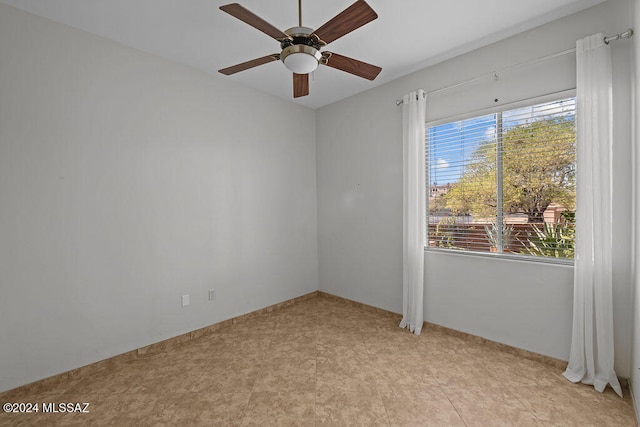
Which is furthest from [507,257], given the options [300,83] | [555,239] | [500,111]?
[300,83]

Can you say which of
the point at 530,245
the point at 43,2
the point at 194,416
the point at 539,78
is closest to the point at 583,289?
the point at 530,245

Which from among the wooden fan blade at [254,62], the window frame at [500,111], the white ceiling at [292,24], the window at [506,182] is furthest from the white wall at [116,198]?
the window at [506,182]

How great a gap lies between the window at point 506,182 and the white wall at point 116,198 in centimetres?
202

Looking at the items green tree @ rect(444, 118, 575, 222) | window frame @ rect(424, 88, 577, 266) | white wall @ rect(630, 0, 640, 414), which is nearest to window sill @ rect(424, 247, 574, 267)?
window frame @ rect(424, 88, 577, 266)

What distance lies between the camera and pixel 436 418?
1.83 metres

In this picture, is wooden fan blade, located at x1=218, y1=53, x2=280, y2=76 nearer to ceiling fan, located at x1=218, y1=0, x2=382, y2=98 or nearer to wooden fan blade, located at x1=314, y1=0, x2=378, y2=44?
ceiling fan, located at x1=218, y1=0, x2=382, y2=98

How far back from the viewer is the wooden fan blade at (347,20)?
4.93 feet

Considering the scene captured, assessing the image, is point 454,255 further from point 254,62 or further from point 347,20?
point 254,62

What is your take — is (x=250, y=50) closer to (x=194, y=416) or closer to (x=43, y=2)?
(x=43, y=2)

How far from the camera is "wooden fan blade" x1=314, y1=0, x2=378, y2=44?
150 cm

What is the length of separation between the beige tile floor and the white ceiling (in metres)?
2.74

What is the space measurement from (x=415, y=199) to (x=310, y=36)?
189 centimetres

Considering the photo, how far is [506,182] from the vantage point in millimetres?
2639

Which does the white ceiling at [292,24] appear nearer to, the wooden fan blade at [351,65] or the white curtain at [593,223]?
the wooden fan blade at [351,65]
